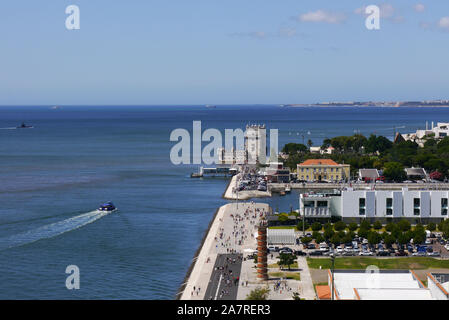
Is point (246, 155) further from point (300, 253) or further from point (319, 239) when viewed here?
point (300, 253)

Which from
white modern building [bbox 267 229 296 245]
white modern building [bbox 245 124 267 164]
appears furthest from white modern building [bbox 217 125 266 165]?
white modern building [bbox 267 229 296 245]

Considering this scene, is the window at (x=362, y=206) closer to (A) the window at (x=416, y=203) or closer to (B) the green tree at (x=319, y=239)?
(A) the window at (x=416, y=203)

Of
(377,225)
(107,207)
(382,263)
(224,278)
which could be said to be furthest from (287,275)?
(107,207)

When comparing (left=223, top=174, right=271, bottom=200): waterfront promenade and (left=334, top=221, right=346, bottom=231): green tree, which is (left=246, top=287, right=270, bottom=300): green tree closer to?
(left=334, top=221, right=346, bottom=231): green tree

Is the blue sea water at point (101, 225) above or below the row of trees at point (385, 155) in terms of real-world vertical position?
below

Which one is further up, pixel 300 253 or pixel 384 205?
pixel 384 205

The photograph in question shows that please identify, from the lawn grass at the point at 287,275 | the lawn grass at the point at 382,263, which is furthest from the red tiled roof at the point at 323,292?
the lawn grass at the point at 382,263
